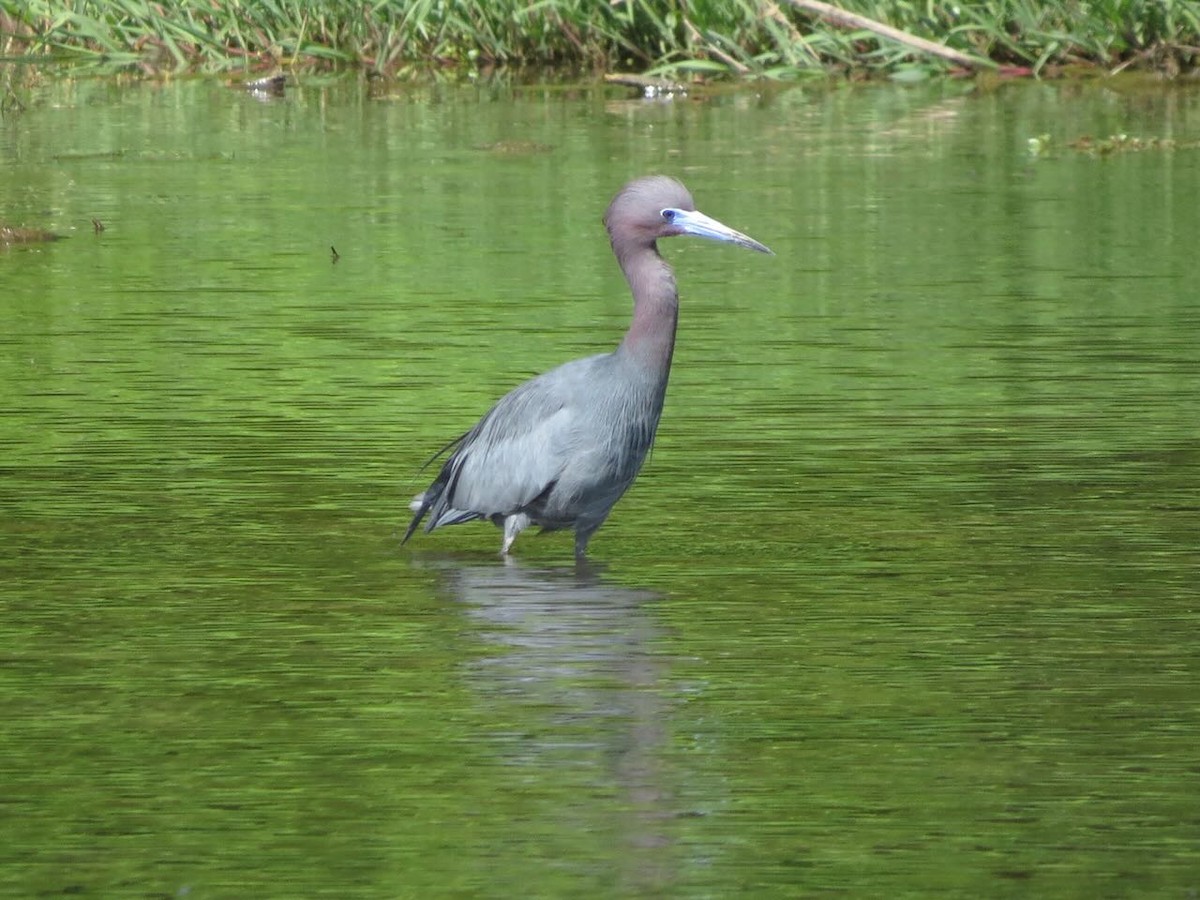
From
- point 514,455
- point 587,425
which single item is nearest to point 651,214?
point 587,425

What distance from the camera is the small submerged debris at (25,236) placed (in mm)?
12445

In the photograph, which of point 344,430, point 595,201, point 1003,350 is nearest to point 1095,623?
point 344,430

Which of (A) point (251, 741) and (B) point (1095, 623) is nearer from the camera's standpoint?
(A) point (251, 741)

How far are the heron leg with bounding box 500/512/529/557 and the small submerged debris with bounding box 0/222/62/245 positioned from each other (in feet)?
20.8

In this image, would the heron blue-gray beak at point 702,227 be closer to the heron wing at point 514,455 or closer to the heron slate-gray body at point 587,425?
the heron slate-gray body at point 587,425

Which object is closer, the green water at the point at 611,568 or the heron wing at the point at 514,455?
the green water at the point at 611,568

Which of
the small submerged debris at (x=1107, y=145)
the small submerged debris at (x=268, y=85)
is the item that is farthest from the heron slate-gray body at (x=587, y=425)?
the small submerged debris at (x=268, y=85)

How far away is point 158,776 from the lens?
4.59 m

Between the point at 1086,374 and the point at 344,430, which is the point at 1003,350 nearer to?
the point at 1086,374

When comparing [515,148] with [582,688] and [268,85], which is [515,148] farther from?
[582,688]

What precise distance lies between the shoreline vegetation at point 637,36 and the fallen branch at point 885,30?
19 mm

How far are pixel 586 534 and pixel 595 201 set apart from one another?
7.00 meters

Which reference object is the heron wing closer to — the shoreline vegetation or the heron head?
the heron head

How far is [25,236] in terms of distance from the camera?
1250 cm
